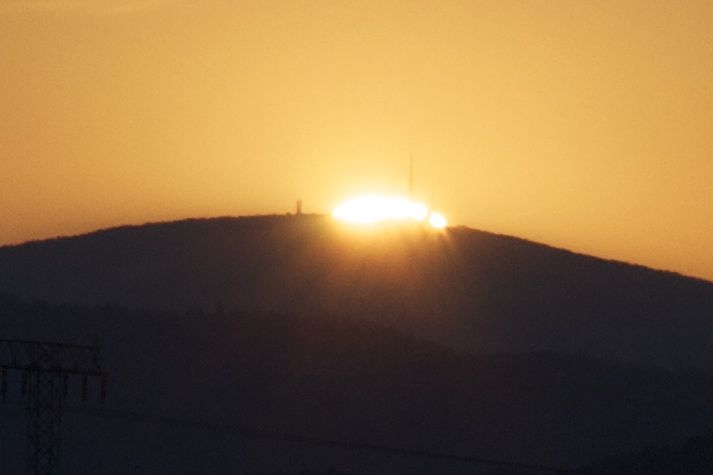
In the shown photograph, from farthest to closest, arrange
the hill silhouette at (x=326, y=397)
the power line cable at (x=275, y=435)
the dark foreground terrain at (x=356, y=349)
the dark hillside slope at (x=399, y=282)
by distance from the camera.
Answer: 1. the dark hillside slope at (x=399, y=282)
2. the dark foreground terrain at (x=356, y=349)
3. the hill silhouette at (x=326, y=397)
4. the power line cable at (x=275, y=435)

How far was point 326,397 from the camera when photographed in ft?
303

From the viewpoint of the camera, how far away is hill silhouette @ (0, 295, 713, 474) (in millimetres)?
83062

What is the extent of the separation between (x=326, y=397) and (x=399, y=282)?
24097mm

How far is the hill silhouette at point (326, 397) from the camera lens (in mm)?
83062

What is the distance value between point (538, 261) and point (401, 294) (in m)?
11.8

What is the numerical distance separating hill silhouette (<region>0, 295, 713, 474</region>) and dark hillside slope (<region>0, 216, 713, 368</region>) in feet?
28.9

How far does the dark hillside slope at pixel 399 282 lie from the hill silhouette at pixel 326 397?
880cm


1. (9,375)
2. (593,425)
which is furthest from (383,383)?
(9,375)

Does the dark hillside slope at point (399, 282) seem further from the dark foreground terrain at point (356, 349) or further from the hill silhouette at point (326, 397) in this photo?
the hill silhouette at point (326, 397)

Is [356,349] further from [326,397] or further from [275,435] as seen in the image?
[275,435]

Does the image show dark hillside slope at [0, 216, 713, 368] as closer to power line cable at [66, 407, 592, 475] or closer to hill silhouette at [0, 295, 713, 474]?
hill silhouette at [0, 295, 713, 474]

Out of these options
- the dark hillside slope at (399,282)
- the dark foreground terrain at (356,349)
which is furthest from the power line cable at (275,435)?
the dark hillside slope at (399,282)

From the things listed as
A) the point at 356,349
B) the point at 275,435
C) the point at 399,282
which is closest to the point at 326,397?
the point at 356,349

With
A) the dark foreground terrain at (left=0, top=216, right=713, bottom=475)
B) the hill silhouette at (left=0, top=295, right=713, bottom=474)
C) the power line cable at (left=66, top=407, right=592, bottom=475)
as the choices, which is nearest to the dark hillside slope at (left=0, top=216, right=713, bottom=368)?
the dark foreground terrain at (left=0, top=216, right=713, bottom=475)
